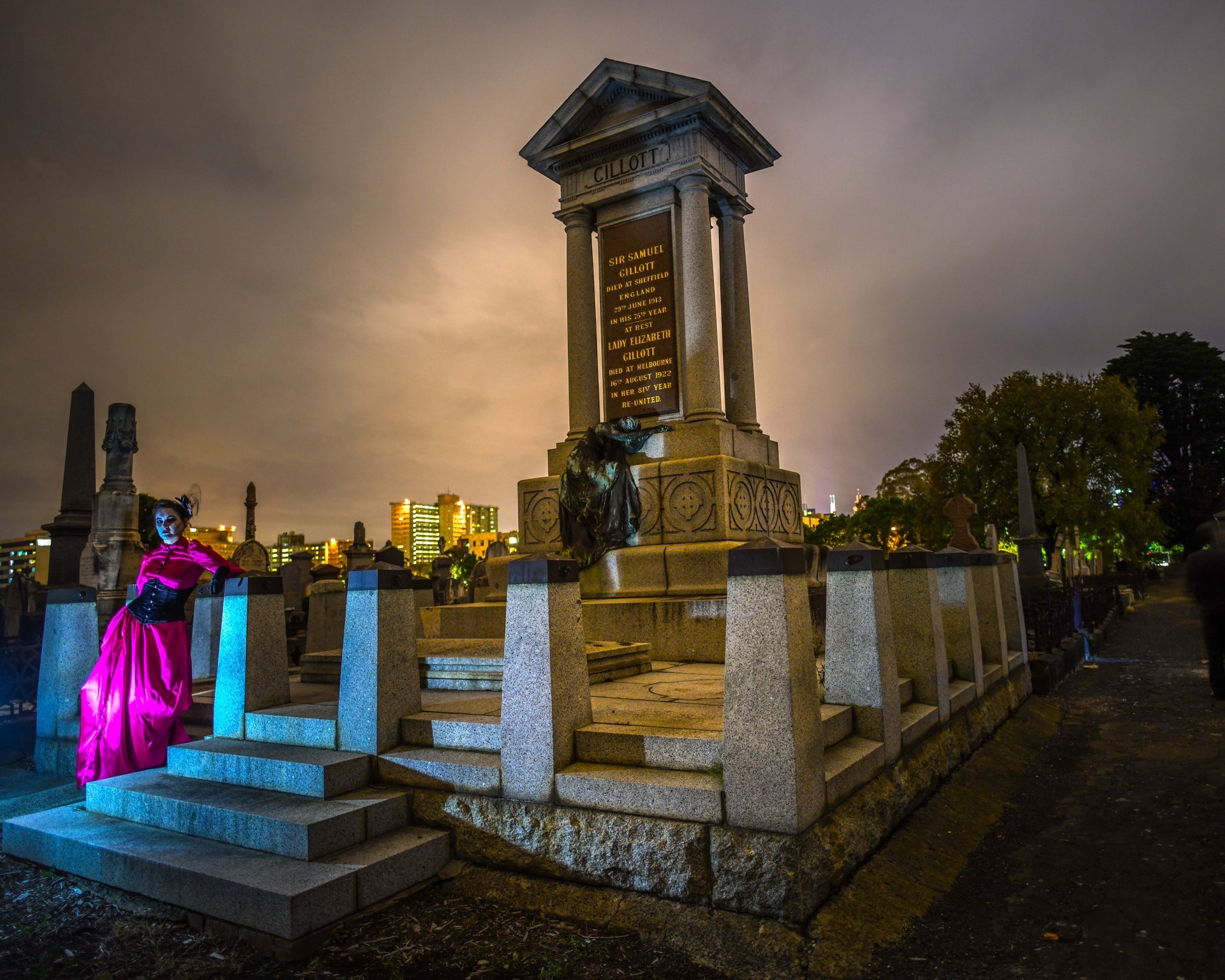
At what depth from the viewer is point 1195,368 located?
161 ft

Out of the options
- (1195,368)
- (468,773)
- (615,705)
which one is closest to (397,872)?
(468,773)

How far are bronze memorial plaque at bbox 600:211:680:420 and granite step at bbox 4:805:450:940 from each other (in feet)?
24.6

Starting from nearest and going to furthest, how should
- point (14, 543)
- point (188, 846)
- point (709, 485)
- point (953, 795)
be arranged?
point (188, 846), point (953, 795), point (709, 485), point (14, 543)

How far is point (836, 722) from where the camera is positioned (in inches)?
174

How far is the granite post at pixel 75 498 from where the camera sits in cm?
1689

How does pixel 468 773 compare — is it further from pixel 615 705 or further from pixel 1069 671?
pixel 1069 671

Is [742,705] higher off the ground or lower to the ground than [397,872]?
higher

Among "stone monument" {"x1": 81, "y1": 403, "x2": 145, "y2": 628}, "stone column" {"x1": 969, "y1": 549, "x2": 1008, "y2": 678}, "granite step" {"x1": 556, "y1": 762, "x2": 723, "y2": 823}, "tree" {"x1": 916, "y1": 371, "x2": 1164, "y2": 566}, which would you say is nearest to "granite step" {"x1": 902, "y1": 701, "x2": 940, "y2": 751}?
"granite step" {"x1": 556, "y1": 762, "x2": 723, "y2": 823}

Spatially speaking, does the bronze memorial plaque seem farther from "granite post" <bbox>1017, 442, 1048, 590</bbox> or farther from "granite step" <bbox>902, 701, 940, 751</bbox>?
"granite post" <bbox>1017, 442, 1048, 590</bbox>

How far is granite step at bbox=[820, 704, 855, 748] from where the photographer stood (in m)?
4.30

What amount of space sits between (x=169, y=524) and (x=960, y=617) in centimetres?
698

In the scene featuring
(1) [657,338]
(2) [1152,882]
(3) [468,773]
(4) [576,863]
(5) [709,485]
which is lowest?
(2) [1152,882]

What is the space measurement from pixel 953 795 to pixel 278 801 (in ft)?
14.9

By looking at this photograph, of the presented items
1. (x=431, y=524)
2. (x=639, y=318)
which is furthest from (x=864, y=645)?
(x=431, y=524)
